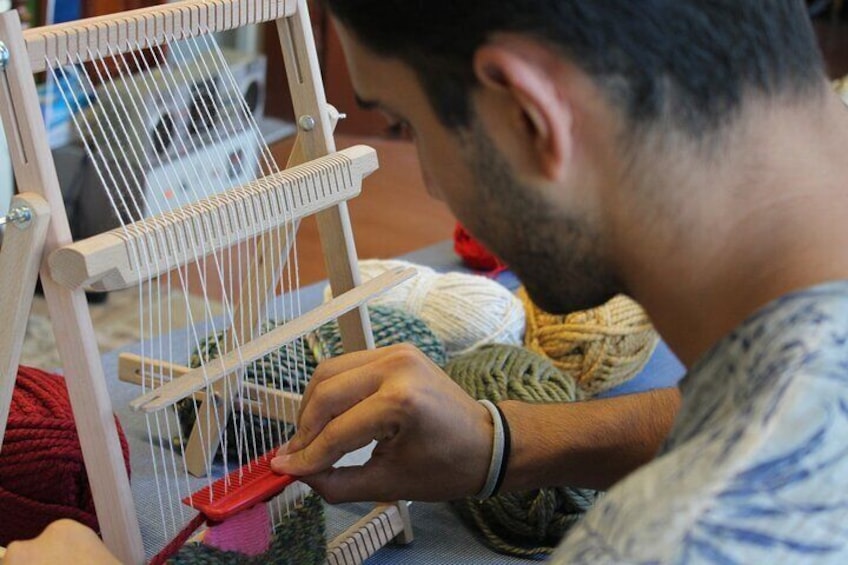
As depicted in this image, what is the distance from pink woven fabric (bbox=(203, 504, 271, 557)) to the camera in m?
0.72

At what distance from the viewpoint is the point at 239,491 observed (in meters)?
0.73

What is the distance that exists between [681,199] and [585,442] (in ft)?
1.15

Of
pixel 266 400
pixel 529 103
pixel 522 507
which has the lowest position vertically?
pixel 522 507

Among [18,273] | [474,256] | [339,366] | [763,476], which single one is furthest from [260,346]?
[474,256]

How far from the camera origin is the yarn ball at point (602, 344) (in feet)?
3.67

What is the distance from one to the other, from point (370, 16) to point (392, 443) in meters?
0.36

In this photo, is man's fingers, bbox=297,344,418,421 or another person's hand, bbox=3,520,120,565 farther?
man's fingers, bbox=297,344,418,421

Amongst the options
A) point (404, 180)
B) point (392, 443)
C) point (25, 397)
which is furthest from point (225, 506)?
point (404, 180)

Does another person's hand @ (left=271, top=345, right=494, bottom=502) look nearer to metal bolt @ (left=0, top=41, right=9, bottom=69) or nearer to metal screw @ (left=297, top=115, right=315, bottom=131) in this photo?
metal screw @ (left=297, top=115, right=315, bottom=131)

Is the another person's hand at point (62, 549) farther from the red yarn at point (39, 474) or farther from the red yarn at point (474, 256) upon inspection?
the red yarn at point (474, 256)

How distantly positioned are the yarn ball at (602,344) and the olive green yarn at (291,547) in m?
0.40

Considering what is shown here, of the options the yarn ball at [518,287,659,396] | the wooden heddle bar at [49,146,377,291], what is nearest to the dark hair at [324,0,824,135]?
the wooden heddle bar at [49,146,377,291]

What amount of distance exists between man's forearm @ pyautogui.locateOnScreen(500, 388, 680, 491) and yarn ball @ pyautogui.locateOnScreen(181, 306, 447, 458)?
0.20m

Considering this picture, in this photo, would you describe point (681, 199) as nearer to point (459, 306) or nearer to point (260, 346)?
point (260, 346)
